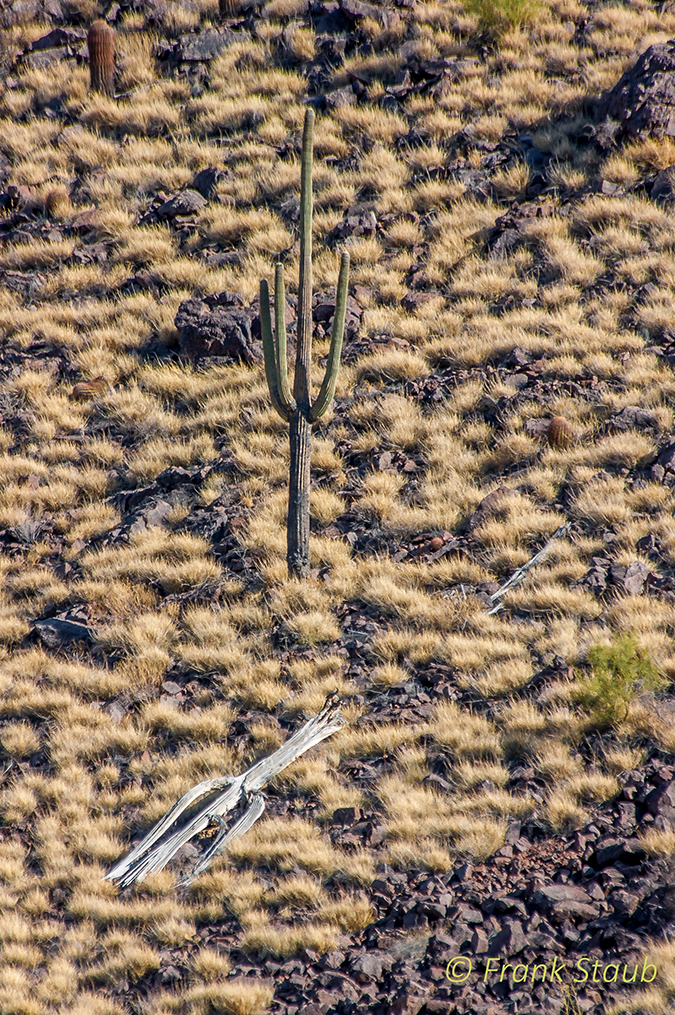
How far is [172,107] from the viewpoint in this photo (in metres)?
17.3

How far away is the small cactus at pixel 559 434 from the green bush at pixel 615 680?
3.17m

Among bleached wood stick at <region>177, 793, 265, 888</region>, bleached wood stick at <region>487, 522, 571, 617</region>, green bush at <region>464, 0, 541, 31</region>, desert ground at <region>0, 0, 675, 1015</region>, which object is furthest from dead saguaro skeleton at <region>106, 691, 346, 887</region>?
green bush at <region>464, 0, 541, 31</region>

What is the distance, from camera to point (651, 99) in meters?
13.3

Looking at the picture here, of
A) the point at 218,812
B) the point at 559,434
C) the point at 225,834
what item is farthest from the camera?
the point at 559,434

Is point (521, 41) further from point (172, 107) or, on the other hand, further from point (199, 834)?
point (199, 834)

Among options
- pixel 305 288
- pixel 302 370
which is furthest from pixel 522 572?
pixel 305 288

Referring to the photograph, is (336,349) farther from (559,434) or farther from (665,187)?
(665,187)

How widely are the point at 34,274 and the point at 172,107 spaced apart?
18.2 feet

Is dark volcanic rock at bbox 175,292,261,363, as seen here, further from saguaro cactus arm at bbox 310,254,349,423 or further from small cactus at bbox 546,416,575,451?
small cactus at bbox 546,416,575,451

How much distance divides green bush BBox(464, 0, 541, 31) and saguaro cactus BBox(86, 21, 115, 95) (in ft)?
23.4

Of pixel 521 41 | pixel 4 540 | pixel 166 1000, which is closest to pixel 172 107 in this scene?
pixel 521 41

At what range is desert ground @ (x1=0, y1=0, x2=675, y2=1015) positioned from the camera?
534cm

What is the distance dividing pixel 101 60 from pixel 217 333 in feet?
32.1

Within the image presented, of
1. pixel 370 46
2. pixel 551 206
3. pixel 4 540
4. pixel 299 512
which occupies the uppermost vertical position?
pixel 370 46
